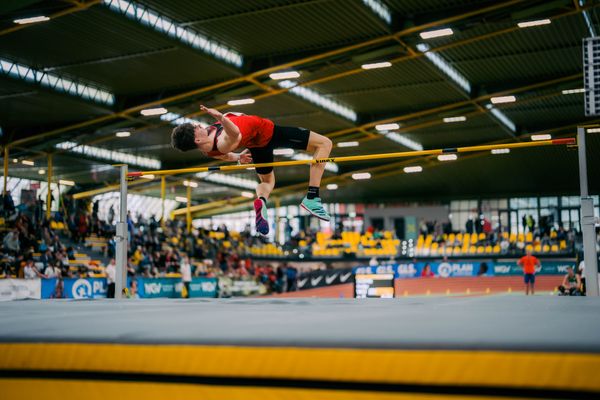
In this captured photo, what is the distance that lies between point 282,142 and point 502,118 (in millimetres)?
22394

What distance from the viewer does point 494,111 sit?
26109 millimetres

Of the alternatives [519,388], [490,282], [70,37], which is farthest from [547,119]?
[519,388]

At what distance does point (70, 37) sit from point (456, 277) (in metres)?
19.0

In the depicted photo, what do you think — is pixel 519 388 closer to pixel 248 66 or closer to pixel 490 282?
pixel 248 66

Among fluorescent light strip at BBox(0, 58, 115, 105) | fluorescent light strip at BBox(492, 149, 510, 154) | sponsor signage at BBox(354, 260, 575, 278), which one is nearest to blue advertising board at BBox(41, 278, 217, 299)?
fluorescent light strip at BBox(0, 58, 115, 105)

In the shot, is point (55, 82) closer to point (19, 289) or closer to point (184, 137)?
point (19, 289)

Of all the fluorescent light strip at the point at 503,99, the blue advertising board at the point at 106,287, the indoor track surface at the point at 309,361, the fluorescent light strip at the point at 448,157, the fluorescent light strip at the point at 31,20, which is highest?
the fluorescent light strip at the point at 31,20

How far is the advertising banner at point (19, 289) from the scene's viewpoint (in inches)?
583

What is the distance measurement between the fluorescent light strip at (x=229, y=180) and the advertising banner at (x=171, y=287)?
14.2 meters

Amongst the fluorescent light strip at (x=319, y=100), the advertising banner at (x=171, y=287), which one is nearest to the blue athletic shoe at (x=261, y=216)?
the advertising banner at (x=171, y=287)

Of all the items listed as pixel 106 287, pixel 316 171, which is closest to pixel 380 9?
pixel 106 287

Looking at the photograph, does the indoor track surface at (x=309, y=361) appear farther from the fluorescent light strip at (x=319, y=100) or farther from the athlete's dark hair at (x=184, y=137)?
the fluorescent light strip at (x=319, y=100)

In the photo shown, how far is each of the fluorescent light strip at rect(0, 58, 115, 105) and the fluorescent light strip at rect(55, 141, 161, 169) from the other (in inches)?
214

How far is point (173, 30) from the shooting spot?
679 inches
